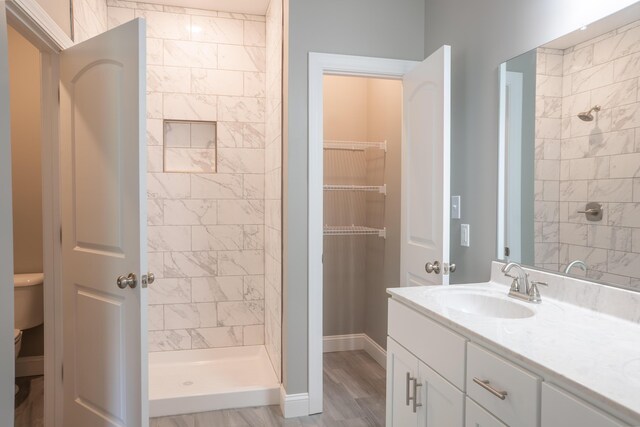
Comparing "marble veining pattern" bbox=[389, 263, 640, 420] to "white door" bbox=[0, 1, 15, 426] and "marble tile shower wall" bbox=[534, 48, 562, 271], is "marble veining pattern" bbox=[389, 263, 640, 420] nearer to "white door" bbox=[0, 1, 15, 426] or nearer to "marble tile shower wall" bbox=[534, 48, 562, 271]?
"marble tile shower wall" bbox=[534, 48, 562, 271]

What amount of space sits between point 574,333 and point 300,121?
178 centimetres

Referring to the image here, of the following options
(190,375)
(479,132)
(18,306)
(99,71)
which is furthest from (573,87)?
(18,306)

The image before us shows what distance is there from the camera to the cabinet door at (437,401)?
1342 mm

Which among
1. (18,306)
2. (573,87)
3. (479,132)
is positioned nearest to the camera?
(573,87)

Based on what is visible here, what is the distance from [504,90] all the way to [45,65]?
2.35 meters

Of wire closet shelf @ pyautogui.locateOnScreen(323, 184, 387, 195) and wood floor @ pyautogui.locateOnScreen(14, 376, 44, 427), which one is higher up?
wire closet shelf @ pyautogui.locateOnScreen(323, 184, 387, 195)

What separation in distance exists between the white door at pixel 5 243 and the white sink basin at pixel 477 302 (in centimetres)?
158

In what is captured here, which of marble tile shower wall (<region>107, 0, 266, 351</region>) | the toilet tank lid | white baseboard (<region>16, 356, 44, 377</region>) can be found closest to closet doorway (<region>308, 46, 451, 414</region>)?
marble tile shower wall (<region>107, 0, 266, 351</region>)

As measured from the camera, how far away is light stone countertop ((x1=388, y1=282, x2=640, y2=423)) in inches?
34.8

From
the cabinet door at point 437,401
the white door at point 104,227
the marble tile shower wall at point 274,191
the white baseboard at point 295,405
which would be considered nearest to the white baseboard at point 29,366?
the white door at point 104,227

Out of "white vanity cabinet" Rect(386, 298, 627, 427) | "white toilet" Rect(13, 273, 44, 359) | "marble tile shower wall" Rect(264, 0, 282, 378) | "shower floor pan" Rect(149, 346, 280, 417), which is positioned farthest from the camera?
"white toilet" Rect(13, 273, 44, 359)

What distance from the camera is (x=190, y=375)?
2.95 metres

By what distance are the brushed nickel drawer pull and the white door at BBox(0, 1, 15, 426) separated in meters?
1.56

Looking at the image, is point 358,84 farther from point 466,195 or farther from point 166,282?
point 166,282
